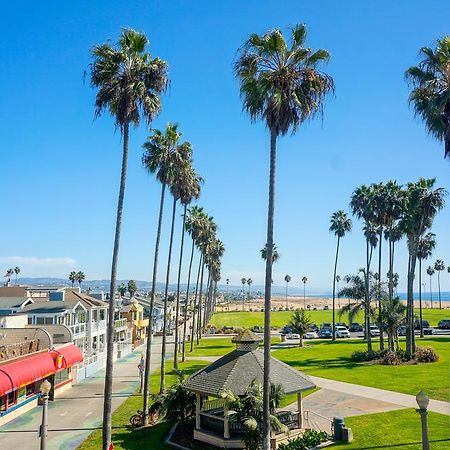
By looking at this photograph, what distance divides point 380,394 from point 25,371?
955 inches

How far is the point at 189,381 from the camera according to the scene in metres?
25.8

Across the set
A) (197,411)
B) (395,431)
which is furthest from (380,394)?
(197,411)

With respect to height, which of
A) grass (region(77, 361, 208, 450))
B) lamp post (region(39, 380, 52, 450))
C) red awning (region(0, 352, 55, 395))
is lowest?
grass (region(77, 361, 208, 450))

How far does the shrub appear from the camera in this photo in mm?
48250

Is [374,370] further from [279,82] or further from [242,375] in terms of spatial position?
[279,82]

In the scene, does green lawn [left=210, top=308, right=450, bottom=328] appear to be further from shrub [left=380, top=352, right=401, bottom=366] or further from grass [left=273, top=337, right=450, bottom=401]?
shrub [left=380, top=352, right=401, bottom=366]

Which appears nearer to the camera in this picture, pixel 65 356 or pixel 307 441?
pixel 307 441

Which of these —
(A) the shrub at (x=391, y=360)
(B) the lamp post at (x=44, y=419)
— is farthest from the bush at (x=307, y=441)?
(A) the shrub at (x=391, y=360)

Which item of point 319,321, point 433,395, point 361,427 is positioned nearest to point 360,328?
point 319,321

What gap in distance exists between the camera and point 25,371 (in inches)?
1193

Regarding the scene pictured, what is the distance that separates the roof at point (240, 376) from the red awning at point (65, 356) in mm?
15174

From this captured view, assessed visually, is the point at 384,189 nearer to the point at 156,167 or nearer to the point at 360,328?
the point at 156,167

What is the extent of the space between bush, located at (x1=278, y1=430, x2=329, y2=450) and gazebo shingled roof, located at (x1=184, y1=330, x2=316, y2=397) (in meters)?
2.12

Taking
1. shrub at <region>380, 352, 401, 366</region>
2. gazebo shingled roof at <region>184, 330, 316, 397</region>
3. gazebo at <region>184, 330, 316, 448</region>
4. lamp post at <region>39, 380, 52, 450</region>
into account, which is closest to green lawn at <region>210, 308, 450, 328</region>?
shrub at <region>380, 352, 401, 366</region>
